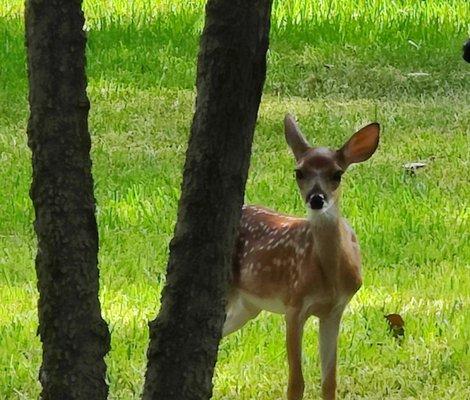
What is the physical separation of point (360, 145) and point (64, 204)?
170 cm

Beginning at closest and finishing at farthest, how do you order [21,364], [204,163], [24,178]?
[204,163], [21,364], [24,178]

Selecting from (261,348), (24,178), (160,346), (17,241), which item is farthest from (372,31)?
(160,346)

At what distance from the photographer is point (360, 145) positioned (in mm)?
5078

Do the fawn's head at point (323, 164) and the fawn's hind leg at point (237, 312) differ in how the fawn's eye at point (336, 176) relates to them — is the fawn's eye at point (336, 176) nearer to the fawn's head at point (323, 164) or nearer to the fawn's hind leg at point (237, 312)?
the fawn's head at point (323, 164)

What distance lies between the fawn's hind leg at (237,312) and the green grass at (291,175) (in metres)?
0.16

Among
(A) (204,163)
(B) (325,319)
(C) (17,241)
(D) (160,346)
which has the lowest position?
(C) (17,241)

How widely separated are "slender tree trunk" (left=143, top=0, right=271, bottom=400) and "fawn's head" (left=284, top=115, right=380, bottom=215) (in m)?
1.18

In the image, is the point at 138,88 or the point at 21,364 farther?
the point at 138,88

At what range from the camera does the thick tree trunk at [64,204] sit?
3562 mm

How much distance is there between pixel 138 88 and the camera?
9992 millimetres

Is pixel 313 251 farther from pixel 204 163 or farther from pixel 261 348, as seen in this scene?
pixel 204 163

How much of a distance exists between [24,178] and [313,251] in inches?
134

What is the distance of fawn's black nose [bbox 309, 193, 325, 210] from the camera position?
15.7 ft

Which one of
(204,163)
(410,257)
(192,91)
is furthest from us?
(192,91)
